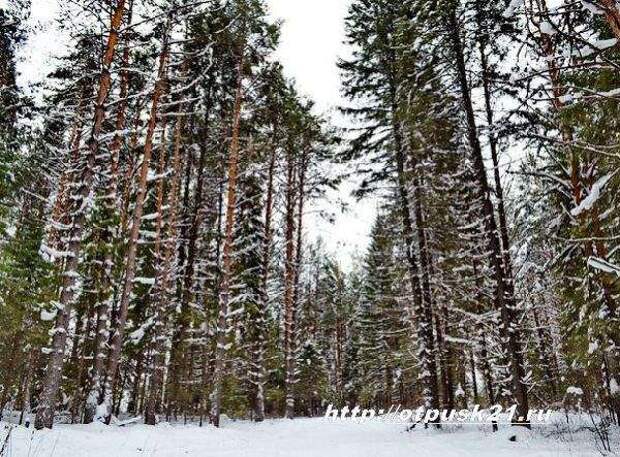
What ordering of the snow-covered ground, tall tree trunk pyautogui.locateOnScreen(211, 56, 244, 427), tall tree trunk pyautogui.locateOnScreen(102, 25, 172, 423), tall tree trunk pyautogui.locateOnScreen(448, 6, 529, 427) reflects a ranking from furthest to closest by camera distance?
tall tree trunk pyautogui.locateOnScreen(211, 56, 244, 427) < tall tree trunk pyautogui.locateOnScreen(102, 25, 172, 423) < tall tree trunk pyautogui.locateOnScreen(448, 6, 529, 427) < the snow-covered ground

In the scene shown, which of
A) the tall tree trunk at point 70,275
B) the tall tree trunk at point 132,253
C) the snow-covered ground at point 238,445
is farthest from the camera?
the tall tree trunk at point 132,253

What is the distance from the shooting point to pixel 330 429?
14.4 meters

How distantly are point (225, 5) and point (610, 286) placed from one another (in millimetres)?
14050

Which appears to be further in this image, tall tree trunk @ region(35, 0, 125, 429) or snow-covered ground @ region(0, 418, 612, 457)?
tall tree trunk @ region(35, 0, 125, 429)

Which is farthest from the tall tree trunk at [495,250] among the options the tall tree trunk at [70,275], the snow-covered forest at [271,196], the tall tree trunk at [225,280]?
the tall tree trunk at [70,275]

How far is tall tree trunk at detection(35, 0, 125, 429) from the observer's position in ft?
29.8

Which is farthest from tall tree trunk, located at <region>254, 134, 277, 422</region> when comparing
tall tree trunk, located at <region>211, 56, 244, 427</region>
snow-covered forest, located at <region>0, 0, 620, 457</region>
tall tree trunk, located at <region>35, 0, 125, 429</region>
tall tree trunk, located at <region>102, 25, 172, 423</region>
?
tall tree trunk, located at <region>35, 0, 125, 429</region>

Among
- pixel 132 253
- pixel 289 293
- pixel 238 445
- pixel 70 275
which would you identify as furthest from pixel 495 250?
pixel 289 293

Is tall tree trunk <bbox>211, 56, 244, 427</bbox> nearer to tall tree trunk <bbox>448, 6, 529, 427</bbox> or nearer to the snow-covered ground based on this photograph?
the snow-covered ground

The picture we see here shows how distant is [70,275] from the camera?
31.9ft

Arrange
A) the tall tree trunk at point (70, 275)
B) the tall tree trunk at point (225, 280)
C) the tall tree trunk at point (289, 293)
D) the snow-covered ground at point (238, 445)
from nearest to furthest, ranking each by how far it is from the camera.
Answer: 1. the snow-covered ground at point (238, 445)
2. the tall tree trunk at point (70, 275)
3. the tall tree trunk at point (225, 280)
4. the tall tree trunk at point (289, 293)

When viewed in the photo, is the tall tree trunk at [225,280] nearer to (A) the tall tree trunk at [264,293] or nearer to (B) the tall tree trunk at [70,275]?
(A) the tall tree trunk at [264,293]

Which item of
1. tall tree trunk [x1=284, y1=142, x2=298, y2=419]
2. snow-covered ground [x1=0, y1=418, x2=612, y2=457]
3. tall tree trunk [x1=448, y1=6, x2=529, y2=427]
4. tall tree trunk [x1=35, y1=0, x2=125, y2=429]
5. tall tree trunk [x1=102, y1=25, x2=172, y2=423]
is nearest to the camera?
snow-covered ground [x1=0, y1=418, x2=612, y2=457]

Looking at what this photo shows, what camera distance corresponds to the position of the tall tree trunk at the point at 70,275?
29.8 feet
